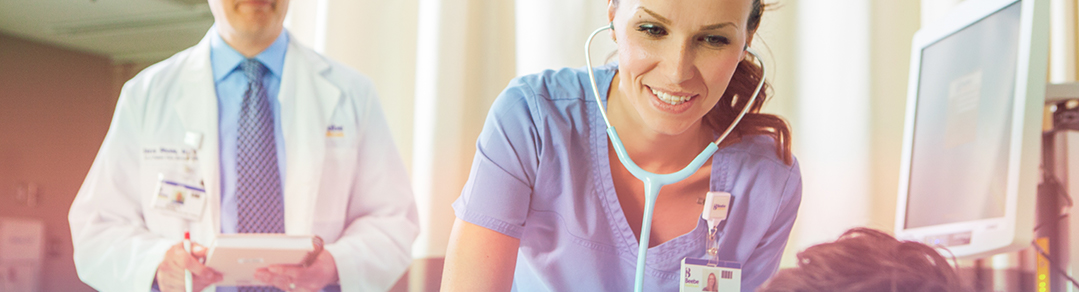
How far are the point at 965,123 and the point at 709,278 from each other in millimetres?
652

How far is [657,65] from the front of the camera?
2.88 feet

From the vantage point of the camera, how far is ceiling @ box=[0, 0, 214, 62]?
4.38 ft

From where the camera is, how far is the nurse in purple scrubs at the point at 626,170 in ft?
2.87

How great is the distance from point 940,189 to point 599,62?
0.75 metres

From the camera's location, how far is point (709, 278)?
0.91m

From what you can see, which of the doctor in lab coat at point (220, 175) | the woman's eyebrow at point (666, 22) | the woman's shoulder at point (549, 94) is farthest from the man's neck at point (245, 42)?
the woman's eyebrow at point (666, 22)

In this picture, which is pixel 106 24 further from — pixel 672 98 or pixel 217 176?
pixel 672 98

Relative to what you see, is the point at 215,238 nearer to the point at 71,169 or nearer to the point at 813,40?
the point at 71,169

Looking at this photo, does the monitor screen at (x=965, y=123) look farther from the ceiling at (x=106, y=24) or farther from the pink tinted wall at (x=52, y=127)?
the pink tinted wall at (x=52, y=127)

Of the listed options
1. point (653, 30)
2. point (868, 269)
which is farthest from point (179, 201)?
point (868, 269)

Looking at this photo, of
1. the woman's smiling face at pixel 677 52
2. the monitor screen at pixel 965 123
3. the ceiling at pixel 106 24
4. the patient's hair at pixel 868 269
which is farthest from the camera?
the ceiling at pixel 106 24

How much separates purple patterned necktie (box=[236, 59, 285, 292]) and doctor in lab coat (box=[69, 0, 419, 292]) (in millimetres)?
23

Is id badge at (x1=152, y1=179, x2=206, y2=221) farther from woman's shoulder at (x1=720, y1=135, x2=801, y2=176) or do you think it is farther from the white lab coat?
woman's shoulder at (x1=720, y1=135, x2=801, y2=176)

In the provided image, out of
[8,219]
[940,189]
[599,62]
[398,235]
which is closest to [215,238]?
[398,235]
